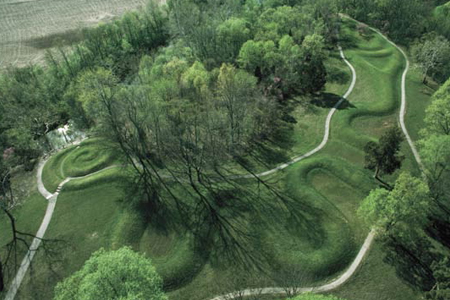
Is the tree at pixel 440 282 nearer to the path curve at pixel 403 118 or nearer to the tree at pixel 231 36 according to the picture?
the path curve at pixel 403 118

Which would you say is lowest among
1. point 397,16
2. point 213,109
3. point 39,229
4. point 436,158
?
point 39,229

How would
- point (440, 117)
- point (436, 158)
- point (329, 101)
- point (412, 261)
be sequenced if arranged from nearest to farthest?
point (412, 261), point (436, 158), point (440, 117), point (329, 101)

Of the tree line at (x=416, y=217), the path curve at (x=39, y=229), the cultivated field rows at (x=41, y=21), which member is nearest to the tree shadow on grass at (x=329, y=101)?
the tree line at (x=416, y=217)

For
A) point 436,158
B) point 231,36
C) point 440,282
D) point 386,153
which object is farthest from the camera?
point 231,36

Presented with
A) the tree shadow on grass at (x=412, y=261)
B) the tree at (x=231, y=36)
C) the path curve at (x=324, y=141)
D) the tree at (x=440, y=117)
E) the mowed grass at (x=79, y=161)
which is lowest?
the tree shadow on grass at (x=412, y=261)

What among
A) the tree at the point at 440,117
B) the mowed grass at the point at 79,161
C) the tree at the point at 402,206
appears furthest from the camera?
the mowed grass at the point at 79,161

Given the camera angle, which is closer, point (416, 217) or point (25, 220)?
point (416, 217)

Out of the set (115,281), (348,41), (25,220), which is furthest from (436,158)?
(25,220)

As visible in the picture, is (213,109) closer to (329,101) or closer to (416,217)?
(329,101)

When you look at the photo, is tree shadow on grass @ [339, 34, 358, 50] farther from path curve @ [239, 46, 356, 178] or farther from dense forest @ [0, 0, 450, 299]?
path curve @ [239, 46, 356, 178]
